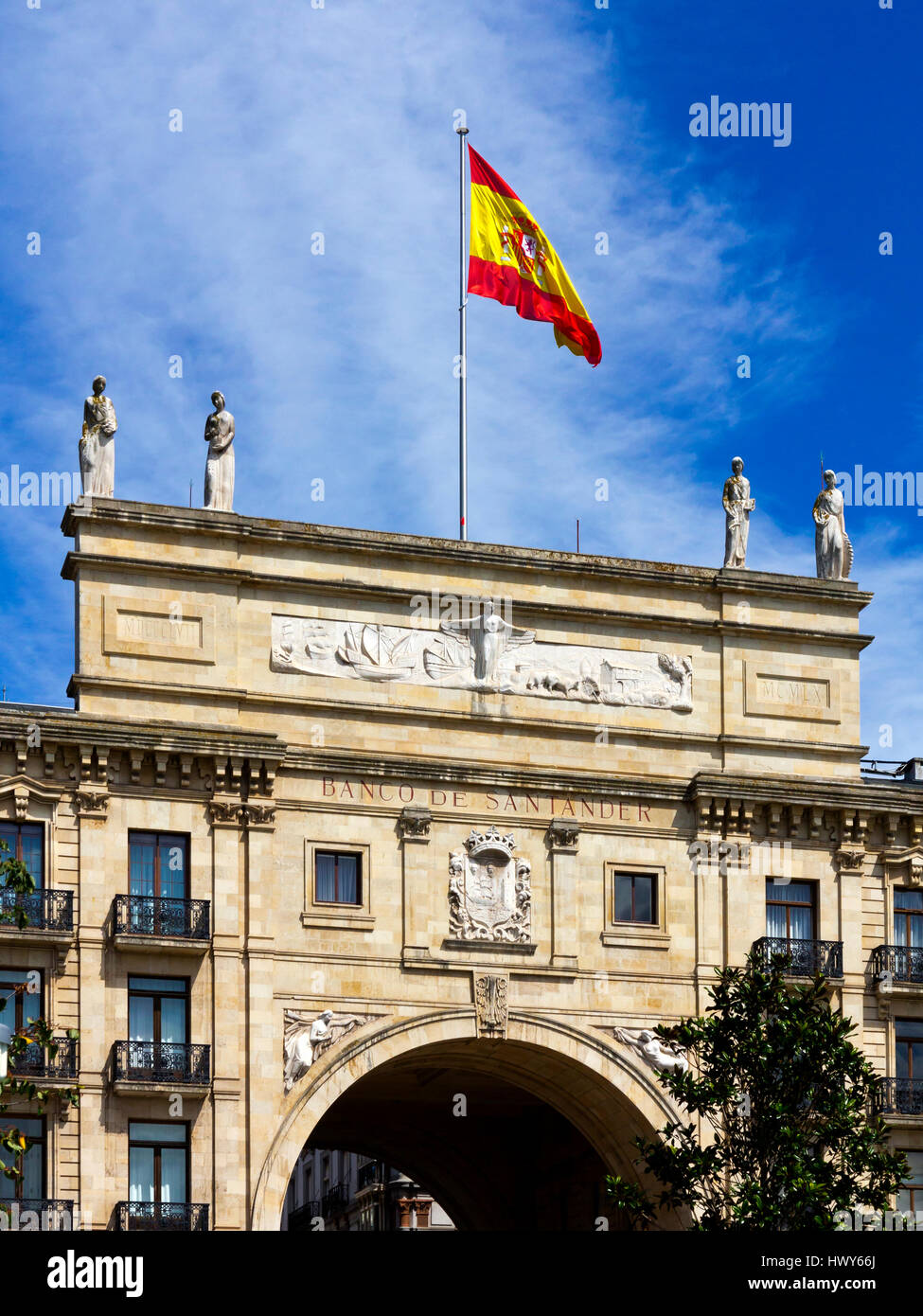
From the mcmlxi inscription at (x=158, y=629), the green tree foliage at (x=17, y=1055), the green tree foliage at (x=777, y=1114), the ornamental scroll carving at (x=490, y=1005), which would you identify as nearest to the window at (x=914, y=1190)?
the green tree foliage at (x=777, y=1114)

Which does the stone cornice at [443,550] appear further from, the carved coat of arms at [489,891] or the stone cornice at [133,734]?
the carved coat of arms at [489,891]

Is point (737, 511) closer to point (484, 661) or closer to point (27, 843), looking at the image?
point (484, 661)

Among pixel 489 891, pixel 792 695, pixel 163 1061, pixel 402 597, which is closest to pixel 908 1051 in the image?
pixel 792 695

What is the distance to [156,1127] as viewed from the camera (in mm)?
42312

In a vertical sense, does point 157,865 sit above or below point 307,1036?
above

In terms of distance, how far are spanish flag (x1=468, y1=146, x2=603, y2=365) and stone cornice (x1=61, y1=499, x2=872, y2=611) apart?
5.18 meters

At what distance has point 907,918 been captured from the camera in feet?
162

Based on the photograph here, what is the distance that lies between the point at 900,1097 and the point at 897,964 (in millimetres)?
2896

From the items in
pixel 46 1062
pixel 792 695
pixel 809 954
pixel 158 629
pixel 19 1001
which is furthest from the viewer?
pixel 792 695

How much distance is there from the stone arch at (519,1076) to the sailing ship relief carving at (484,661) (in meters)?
7.08

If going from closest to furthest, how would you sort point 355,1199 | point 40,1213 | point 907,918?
point 40,1213
point 907,918
point 355,1199
